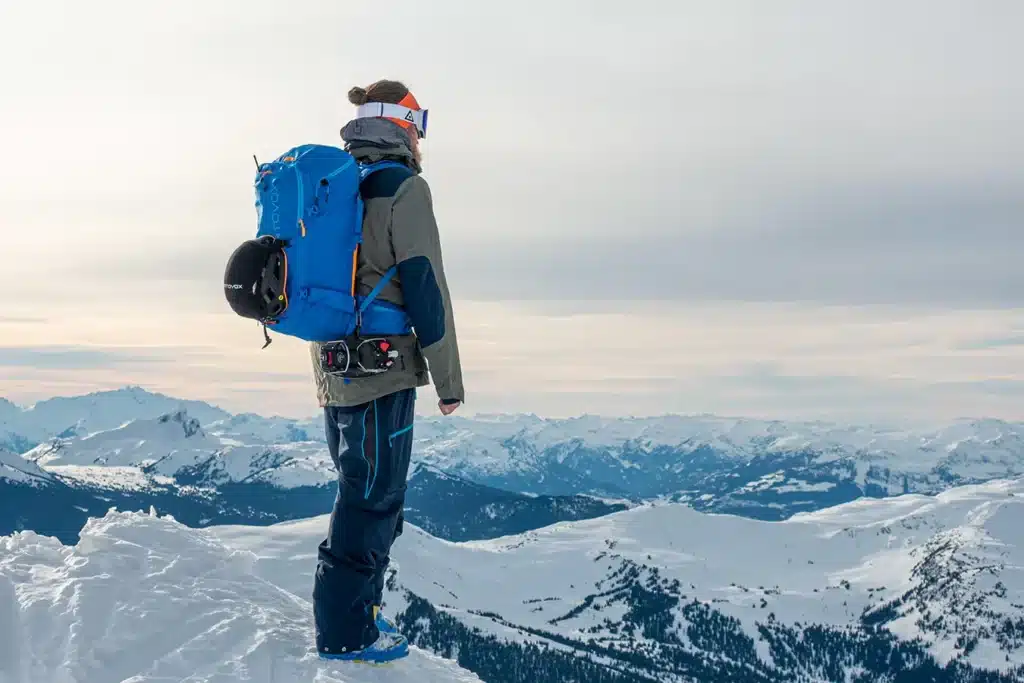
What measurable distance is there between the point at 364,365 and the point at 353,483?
121 centimetres

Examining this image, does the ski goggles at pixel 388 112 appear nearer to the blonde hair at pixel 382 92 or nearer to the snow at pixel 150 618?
the blonde hair at pixel 382 92

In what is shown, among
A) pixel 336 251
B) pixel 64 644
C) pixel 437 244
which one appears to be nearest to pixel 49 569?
pixel 64 644

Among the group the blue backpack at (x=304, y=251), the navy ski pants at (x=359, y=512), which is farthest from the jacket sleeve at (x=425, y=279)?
the navy ski pants at (x=359, y=512)

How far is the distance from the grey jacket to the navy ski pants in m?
0.23

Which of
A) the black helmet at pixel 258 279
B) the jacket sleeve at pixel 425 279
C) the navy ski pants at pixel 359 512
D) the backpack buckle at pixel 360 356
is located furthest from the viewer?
the navy ski pants at pixel 359 512

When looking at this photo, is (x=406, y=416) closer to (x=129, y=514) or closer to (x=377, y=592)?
(x=377, y=592)

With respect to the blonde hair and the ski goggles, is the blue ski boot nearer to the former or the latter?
the ski goggles

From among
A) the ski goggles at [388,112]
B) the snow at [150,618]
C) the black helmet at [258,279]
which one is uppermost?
the ski goggles at [388,112]

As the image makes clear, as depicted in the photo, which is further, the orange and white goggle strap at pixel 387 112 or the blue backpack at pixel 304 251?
the orange and white goggle strap at pixel 387 112

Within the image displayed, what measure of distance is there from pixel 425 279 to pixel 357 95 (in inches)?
85.3

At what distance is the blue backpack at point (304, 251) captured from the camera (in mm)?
7391

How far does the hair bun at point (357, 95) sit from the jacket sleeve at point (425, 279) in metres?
1.17

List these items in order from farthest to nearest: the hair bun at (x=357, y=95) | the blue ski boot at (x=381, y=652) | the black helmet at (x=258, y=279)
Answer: the hair bun at (x=357, y=95), the blue ski boot at (x=381, y=652), the black helmet at (x=258, y=279)

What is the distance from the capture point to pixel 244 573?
10.6m
